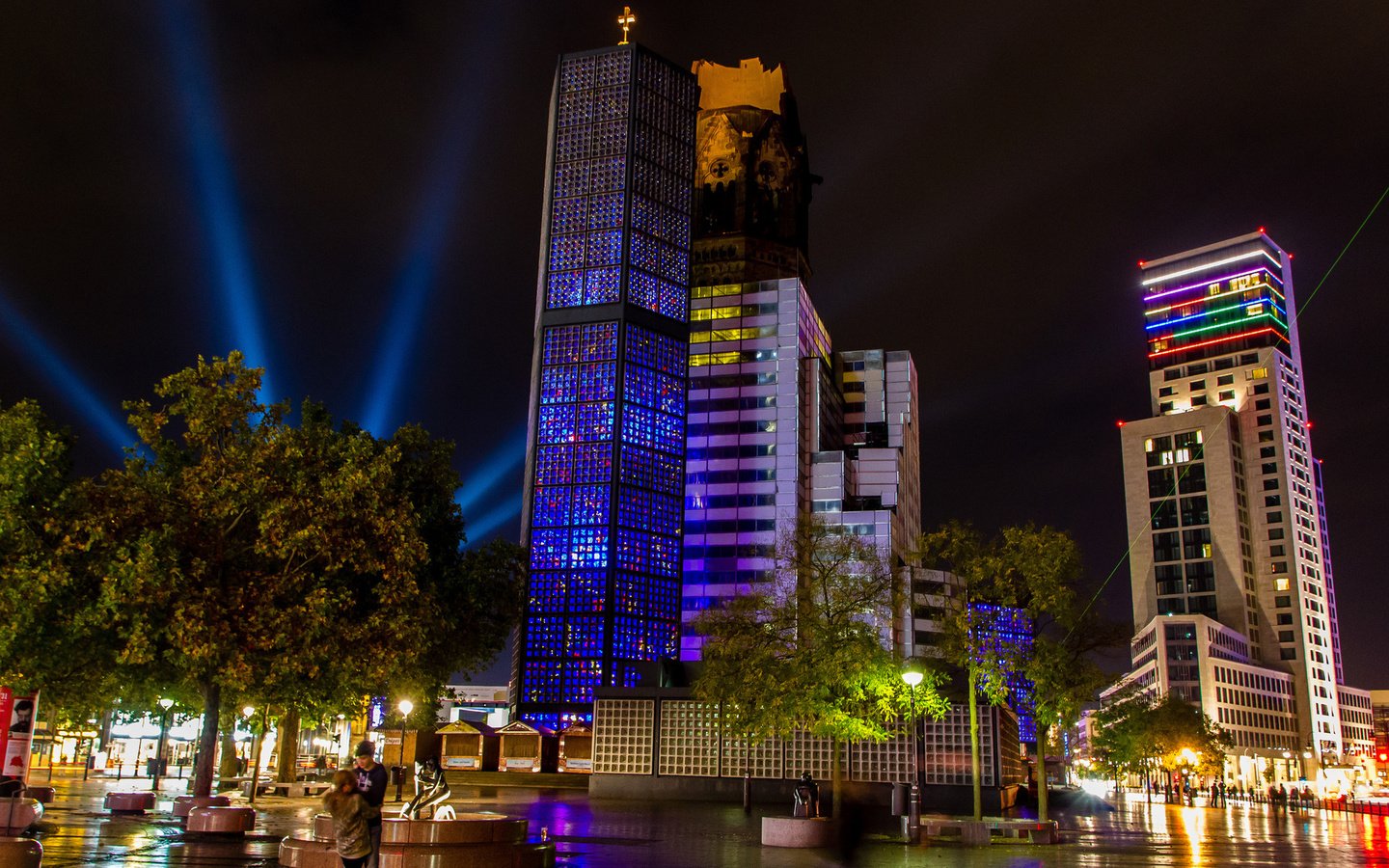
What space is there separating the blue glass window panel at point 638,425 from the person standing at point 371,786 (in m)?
119

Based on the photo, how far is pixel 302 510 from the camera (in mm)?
31859

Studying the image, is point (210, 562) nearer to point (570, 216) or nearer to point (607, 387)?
point (607, 387)

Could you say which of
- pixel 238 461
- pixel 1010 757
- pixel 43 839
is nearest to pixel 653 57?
pixel 1010 757

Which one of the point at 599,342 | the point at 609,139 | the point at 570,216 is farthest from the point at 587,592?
the point at 609,139

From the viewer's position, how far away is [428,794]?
19.9 m

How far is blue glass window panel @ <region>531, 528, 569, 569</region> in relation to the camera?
130 meters

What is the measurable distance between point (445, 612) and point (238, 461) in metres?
17.0

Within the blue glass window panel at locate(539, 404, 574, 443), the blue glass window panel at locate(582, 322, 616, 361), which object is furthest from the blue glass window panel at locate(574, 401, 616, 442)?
the blue glass window panel at locate(582, 322, 616, 361)

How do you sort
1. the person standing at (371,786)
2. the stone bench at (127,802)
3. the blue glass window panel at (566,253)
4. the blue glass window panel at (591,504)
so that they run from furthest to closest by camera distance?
the blue glass window panel at (566,253) < the blue glass window panel at (591,504) < the stone bench at (127,802) < the person standing at (371,786)

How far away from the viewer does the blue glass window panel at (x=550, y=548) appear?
130500 millimetres

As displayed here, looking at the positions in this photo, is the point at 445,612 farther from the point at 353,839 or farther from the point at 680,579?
the point at 680,579

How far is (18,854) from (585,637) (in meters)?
114

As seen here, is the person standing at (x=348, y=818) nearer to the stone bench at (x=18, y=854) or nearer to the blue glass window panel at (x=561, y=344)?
the stone bench at (x=18, y=854)

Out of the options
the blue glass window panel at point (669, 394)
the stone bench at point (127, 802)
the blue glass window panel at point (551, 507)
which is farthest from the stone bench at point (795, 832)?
the blue glass window panel at point (669, 394)
